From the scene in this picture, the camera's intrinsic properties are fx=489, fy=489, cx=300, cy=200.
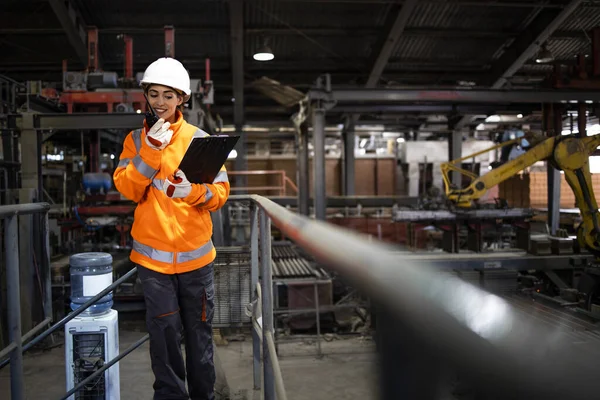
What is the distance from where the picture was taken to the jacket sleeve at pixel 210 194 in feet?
8.95

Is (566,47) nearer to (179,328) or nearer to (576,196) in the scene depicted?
(576,196)

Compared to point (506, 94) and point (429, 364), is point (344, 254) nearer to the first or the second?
point (429, 364)

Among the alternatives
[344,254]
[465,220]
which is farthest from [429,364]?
[465,220]

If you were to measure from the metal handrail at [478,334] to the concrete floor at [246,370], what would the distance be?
4.64m

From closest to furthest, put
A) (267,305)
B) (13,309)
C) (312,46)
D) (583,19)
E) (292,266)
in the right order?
(267,305)
(13,309)
(292,266)
(583,19)
(312,46)

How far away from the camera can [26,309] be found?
21.5 ft

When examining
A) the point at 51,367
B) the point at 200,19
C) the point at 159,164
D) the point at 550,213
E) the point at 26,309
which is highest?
the point at 200,19

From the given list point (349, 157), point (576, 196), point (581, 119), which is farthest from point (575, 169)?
point (349, 157)

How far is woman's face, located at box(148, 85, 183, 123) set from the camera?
2.92 metres

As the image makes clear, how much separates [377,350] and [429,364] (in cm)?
12

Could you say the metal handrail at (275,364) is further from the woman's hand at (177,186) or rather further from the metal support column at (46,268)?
the metal support column at (46,268)

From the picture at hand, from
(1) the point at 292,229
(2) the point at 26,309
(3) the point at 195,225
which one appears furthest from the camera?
(2) the point at 26,309

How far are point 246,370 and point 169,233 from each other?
4003 mm

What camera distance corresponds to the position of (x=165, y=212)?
2824 millimetres
